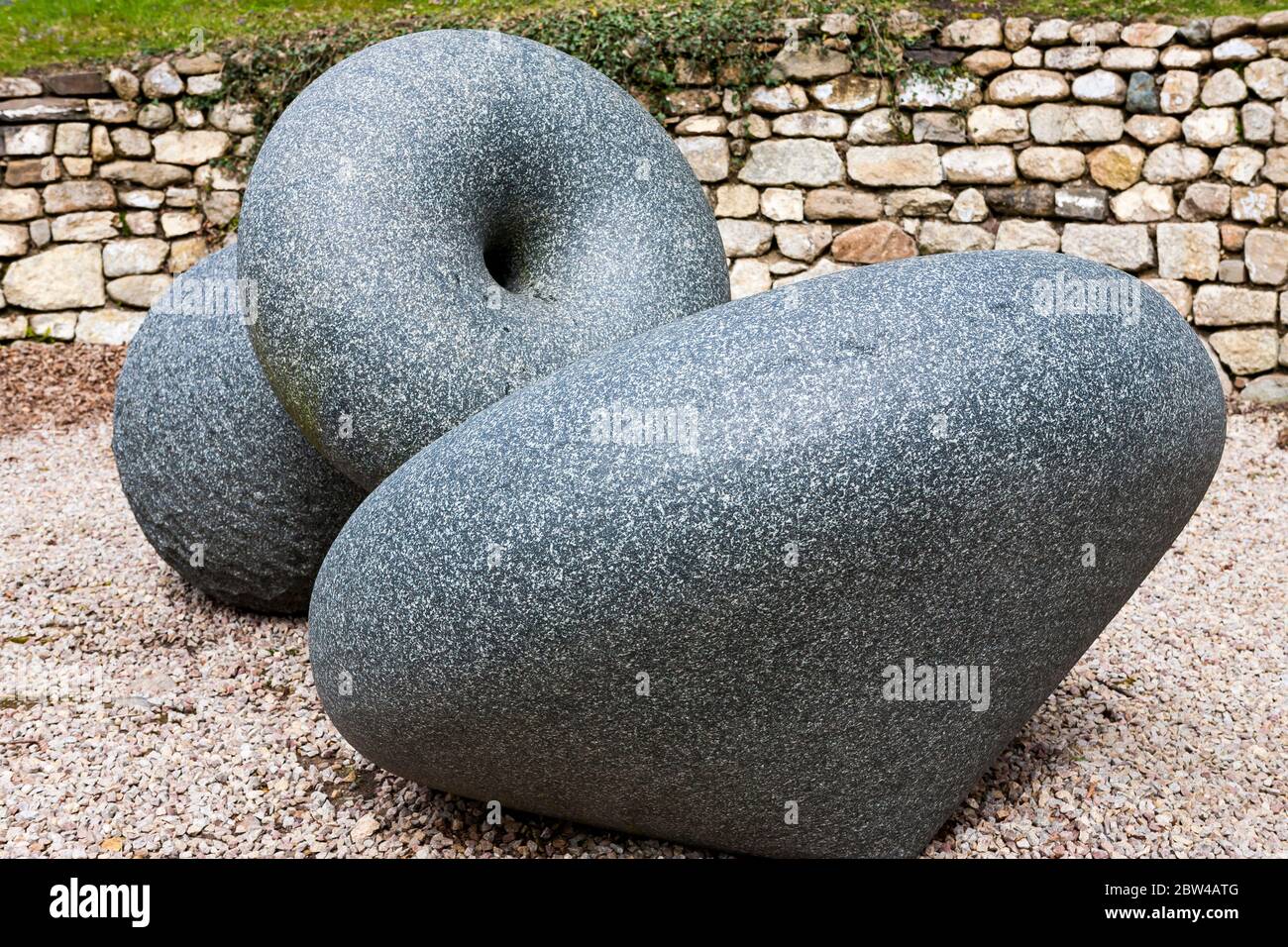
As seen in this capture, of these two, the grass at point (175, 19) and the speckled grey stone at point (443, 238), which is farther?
the grass at point (175, 19)

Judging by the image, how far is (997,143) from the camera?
6500 millimetres

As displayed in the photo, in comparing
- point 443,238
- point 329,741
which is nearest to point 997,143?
point 443,238

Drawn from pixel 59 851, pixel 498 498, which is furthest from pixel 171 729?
pixel 498 498

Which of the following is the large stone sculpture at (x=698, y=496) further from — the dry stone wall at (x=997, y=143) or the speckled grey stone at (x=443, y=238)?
the dry stone wall at (x=997, y=143)

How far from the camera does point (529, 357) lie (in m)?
2.75

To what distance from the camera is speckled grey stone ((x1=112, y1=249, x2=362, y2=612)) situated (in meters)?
3.35

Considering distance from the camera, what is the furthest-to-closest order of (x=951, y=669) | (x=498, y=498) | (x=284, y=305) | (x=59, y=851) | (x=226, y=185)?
1. (x=226, y=185)
2. (x=284, y=305)
3. (x=59, y=851)
4. (x=951, y=669)
5. (x=498, y=498)

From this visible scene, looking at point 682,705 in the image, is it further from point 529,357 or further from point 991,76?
point 991,76

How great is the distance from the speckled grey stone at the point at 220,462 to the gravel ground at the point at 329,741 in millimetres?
248

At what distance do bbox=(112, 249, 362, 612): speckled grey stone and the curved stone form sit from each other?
113cm

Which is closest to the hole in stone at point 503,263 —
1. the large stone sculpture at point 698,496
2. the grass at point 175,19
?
the large stone sculpture at point 698,496

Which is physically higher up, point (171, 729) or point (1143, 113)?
point (1143, 113)

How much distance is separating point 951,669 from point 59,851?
78.2 inches

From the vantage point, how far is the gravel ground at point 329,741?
2479 millimetres
